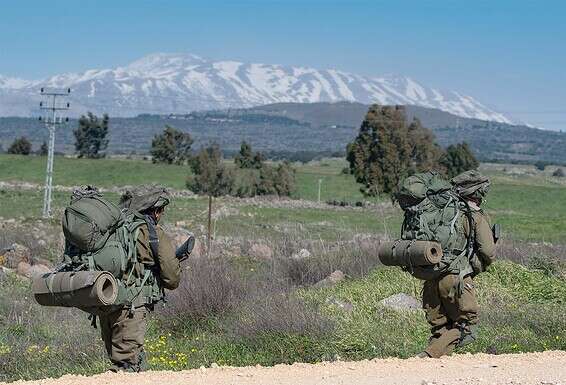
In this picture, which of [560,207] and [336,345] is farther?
[560,207]

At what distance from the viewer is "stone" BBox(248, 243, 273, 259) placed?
19.2m

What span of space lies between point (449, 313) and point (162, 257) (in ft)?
9.23

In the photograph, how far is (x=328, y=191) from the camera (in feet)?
217

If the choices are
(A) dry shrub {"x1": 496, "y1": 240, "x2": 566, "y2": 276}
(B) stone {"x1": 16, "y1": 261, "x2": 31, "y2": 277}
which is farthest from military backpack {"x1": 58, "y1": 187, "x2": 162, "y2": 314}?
(B) stone {"x1": 16, "y1": 261, "x2": 31, "y2": 277}

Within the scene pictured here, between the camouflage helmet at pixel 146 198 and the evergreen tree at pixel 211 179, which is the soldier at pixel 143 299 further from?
the evergreen tree at pixel 211 179

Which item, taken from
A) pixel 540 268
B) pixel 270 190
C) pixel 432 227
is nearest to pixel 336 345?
pixel 432 227

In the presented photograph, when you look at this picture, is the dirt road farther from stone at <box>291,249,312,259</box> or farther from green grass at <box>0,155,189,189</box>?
green grass at <box>0,155,189,189</box>

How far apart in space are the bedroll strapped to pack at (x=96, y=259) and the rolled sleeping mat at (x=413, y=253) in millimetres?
2290

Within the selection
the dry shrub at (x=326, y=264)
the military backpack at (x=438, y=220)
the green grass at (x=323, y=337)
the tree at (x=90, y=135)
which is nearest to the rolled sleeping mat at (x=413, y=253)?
the military backpack at (x=438, y=220)

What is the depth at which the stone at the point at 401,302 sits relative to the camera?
12598mm

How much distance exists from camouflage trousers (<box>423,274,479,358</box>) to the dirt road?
0.67 metres

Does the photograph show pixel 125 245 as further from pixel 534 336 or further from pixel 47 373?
pixel 534 336

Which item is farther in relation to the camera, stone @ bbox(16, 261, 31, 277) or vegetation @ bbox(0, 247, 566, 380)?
stone @ bbox(16, 261, 31, 277)

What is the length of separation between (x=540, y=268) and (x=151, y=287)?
9250 millimetres
